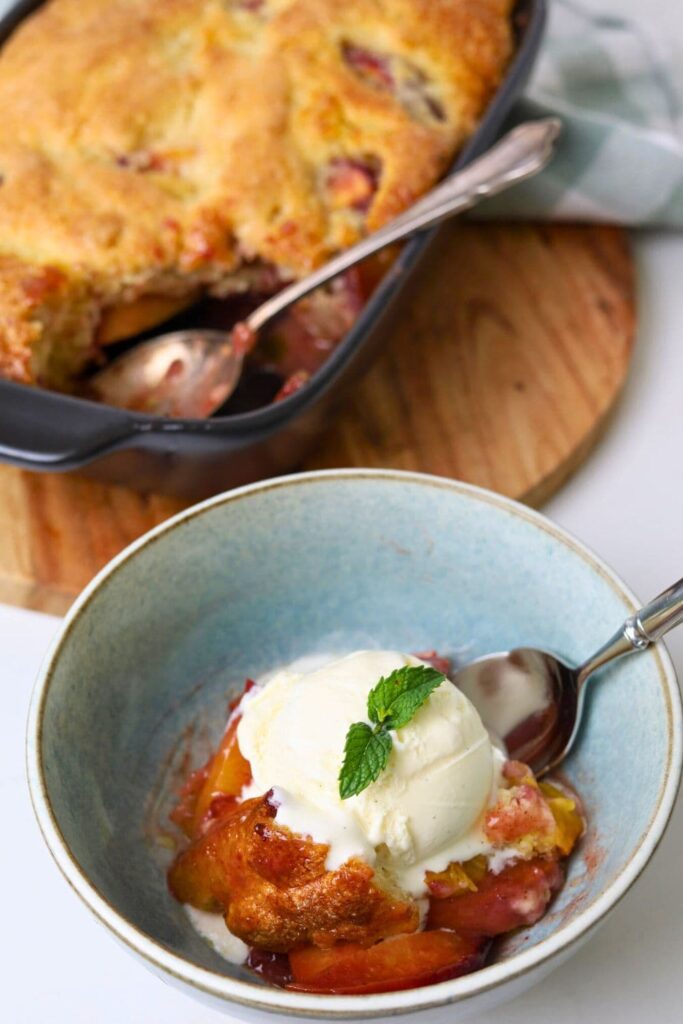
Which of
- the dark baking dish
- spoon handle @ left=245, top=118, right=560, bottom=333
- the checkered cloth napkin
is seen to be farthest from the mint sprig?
the checkered cloth napkin

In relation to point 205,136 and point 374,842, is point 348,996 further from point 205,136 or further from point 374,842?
point 205,136

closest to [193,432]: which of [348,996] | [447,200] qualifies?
[447,200]

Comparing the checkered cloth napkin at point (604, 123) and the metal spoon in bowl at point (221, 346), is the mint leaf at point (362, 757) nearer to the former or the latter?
A: the metal spoon in bowl at point (221, 346)

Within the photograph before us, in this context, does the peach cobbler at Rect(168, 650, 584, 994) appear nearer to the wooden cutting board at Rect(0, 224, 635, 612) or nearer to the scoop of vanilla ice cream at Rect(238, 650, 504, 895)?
the scoop of vanilla ice cream at Rect(238, 650, 504, 895)

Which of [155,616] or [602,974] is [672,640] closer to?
[602,974]

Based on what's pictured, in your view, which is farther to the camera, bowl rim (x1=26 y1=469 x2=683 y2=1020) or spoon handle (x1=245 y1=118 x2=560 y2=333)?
spoon handle (x1=245 y1=118 x2=560 y2=333)

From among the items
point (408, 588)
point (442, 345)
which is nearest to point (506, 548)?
point (408, 588)
